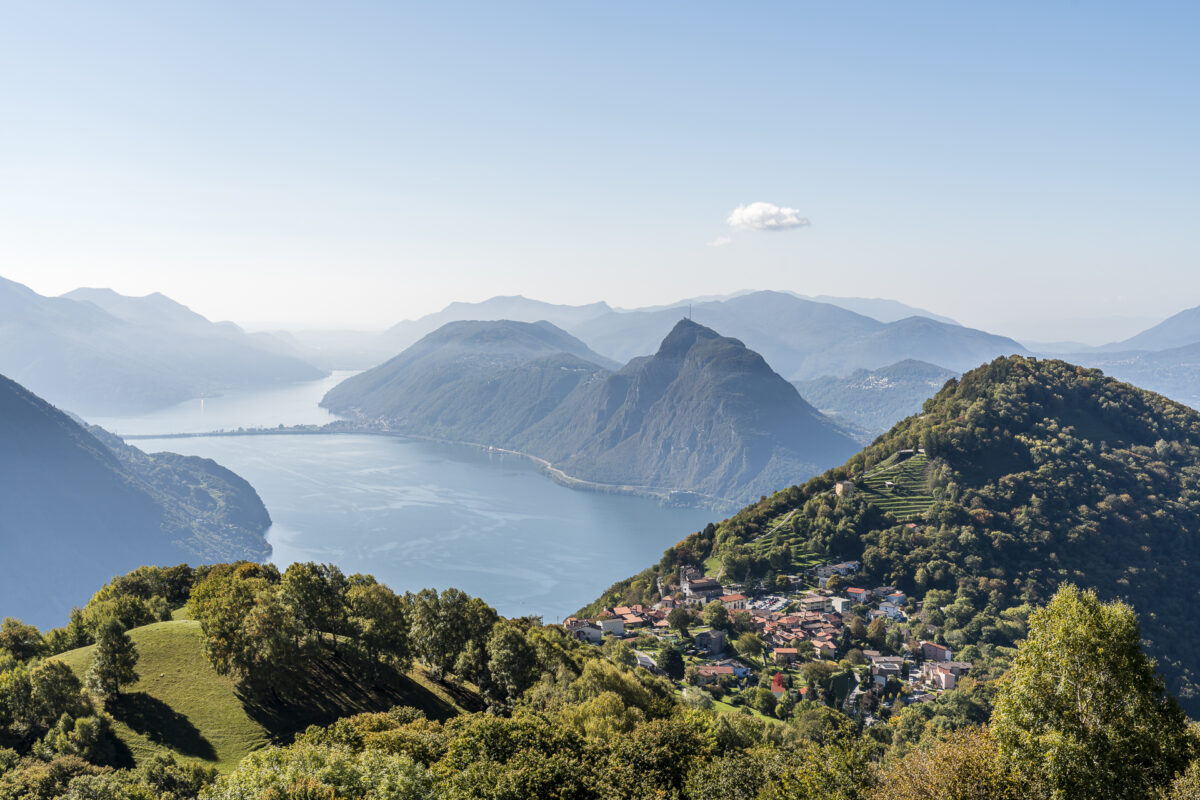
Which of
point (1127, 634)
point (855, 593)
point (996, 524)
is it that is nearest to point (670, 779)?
point (1127, 634)

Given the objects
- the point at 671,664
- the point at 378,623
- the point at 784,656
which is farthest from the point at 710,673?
the point at 378,623

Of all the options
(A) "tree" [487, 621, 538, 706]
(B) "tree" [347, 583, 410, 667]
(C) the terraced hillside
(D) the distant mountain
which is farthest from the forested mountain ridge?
(D) the distant mountain

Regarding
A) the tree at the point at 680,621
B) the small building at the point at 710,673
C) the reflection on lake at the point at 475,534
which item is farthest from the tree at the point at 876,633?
the reflection on lake at the point at 475,534

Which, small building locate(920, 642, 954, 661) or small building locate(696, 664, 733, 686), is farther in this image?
small building locate(920, 642, 954, 661)

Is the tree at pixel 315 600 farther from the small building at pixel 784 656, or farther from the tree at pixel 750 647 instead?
the small building at pixel 784 656

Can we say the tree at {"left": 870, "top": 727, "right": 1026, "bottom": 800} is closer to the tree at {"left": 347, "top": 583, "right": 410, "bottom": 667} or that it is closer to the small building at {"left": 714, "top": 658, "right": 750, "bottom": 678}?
the tree at {"left": 347, "top": 583, "right": 410, "bottom": 667}
